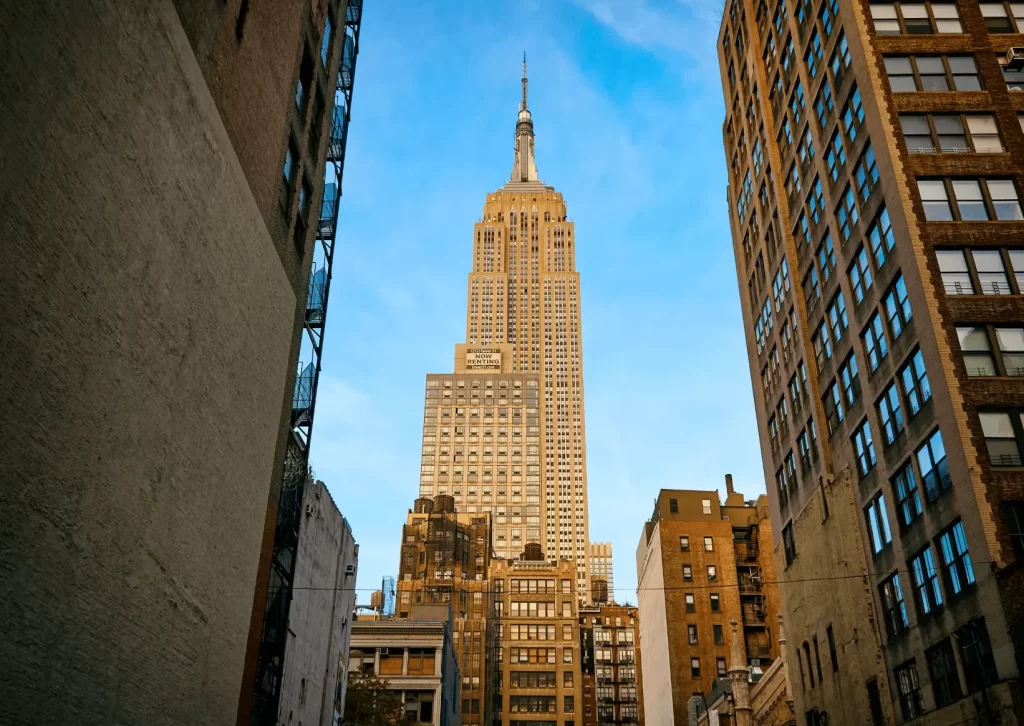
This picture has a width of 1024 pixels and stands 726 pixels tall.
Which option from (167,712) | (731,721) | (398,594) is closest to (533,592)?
(398,594)

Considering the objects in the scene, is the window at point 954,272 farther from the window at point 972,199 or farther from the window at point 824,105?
the window at point 824,105

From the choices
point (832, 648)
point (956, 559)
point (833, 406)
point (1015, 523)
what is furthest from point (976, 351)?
point (832, 648)

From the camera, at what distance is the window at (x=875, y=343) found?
3844cm

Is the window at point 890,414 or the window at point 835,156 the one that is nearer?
the window at point 890,414

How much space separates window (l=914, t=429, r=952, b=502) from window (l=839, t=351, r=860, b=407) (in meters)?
7.29

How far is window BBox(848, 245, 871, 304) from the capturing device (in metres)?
40.2

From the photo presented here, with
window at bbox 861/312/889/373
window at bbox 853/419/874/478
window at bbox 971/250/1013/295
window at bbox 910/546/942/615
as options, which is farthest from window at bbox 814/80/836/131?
window at bbox 910/546/942/615

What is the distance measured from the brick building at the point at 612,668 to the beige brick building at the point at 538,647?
1667 cm

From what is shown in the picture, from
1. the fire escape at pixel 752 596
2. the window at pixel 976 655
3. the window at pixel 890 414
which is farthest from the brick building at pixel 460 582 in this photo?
the window at pixel 976 655

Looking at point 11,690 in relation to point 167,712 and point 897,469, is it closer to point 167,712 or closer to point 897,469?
point 167,712

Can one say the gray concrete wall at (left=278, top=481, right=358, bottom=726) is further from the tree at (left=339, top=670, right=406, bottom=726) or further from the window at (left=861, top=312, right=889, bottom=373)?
the window at (left=861, top=312, right=889, bottom=373)

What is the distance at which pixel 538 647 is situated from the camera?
132250 mm

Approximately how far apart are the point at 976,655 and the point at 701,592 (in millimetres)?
64252

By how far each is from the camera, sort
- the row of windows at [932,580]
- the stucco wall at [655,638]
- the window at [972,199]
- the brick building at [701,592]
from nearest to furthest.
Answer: the row of windows at [932,580] → the window at [972,199] → the brick building at [701,592] → the stucco wall at [655,638]
